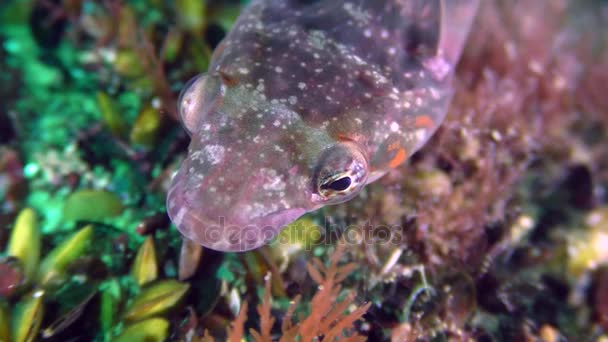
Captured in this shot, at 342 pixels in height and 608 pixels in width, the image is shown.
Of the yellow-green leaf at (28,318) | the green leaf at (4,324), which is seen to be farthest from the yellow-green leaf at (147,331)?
the green leaf at (4,324)

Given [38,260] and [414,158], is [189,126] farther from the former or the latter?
[414,158]

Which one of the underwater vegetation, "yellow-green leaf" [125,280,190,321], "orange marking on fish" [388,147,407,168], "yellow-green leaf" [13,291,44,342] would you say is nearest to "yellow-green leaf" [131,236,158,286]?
the underwater vegetation

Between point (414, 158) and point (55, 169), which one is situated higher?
point (55, 169)

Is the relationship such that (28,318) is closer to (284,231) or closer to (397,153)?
(284,231)

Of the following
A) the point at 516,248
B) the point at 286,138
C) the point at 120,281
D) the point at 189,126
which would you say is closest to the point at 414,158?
the point at 516,248

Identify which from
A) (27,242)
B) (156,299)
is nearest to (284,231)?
(156,299)

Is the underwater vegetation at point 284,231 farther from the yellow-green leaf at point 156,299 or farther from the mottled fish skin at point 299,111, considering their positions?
the mottled fish skin at point 299,111

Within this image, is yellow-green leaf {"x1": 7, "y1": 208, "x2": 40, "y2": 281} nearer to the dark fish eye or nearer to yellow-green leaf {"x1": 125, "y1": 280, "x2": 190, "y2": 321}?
yellow-green leaf {"x1": 125, "y1": 280, "x2": 190, "y2": 321}
